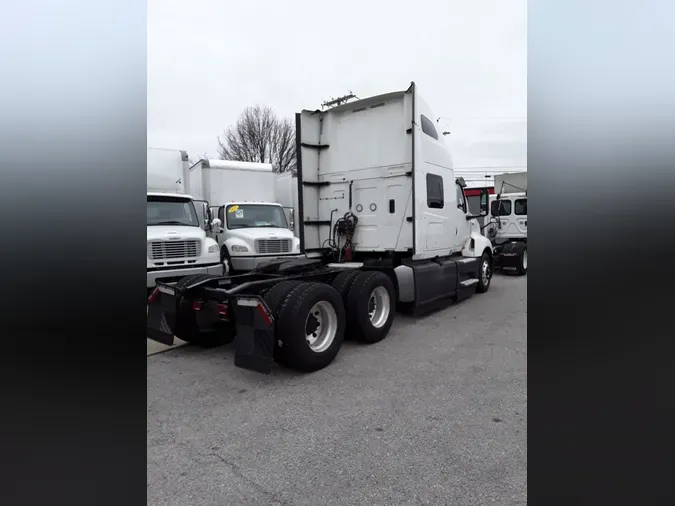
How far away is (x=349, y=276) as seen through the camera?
241 inches

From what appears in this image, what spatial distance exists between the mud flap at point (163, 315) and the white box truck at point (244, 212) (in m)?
5.71

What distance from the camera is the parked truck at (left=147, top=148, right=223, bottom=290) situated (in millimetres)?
9234

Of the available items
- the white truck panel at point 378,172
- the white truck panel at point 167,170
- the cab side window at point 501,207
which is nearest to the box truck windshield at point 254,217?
the white truck panel at point 167,170

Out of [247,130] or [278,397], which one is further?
[247,130]

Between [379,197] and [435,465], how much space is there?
5.12m

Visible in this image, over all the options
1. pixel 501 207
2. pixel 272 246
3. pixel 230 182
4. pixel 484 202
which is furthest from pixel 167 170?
pixel 501 207

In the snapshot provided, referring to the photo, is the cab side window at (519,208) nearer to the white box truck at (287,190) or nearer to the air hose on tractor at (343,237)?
the white box truck at (287,190)

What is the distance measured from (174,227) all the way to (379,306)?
611 cm

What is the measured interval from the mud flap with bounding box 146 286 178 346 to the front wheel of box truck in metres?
1.58
